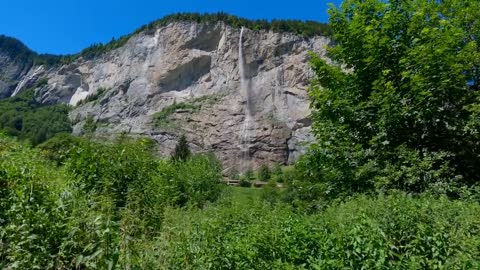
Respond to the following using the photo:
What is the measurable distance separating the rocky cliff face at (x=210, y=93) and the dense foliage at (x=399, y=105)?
4075 inches

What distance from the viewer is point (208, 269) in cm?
371

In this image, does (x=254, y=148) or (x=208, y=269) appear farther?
(x=254, y=148)

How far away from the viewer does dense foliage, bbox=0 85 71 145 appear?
5259 inches

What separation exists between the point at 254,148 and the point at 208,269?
115419mm

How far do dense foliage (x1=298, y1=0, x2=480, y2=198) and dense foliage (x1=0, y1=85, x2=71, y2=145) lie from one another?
129 meters

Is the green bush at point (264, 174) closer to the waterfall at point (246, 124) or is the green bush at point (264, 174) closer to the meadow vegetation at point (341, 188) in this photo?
the waterfall at point (246, 124)

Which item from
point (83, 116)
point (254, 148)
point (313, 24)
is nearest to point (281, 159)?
point (254, 148)

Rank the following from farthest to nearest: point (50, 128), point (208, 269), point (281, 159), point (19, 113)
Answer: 1. point (19, 113)
2. point (50, 128)
3. point (281, 159)
4. point (208, 269)

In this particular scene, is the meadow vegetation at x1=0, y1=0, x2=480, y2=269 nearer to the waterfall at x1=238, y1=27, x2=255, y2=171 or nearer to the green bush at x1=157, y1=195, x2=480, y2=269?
the green bush at x1=157, y1=195, x2=480, y2=269

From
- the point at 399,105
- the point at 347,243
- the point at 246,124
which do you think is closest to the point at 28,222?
the point at 347,243

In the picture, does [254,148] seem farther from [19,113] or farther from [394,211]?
[394,211]

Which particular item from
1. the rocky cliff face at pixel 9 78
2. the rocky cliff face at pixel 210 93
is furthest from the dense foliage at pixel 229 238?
the rocky cliff face at pixel 9 78

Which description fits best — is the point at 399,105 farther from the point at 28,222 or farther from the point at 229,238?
the point at 28,222

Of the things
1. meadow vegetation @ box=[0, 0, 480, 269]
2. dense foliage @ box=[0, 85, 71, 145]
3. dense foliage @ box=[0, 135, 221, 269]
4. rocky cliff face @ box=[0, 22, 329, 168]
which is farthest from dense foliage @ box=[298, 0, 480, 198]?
dense foliage @ box=[0, 85, 71, 145]
